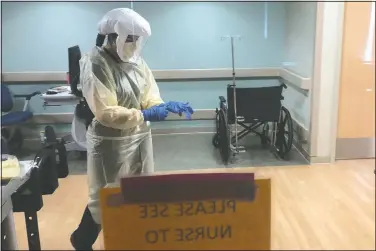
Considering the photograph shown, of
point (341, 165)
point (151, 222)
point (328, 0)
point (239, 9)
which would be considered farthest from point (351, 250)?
point (239, 9)

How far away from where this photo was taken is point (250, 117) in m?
2.99

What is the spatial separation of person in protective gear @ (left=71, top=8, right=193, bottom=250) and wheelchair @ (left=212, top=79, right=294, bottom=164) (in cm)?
129

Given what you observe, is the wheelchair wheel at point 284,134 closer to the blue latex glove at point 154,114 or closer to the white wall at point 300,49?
the white wall at point 300,49

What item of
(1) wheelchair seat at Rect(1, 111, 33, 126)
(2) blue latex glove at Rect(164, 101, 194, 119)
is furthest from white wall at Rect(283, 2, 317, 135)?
(1) wheelchair seat at Rect(1, 111, 33, 126)

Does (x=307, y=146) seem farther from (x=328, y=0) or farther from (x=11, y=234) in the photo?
(x=11, y=234)

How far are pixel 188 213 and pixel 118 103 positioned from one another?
39.9 inches

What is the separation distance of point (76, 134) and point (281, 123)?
1.51m

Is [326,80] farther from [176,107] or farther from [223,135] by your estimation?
[176,107]

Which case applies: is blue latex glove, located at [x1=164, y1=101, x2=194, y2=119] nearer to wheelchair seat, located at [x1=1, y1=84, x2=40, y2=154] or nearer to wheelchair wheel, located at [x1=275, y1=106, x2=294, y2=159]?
wheelchair wheel, located at [x1=275, y1=106, x2=294, y2=159]

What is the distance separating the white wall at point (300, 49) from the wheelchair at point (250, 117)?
12cm

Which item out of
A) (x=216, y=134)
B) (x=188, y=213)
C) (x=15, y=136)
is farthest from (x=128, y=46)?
(x=15, y=136)

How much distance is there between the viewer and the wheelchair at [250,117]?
2.96 meters

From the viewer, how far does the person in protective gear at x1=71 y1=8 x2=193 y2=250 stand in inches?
58.1

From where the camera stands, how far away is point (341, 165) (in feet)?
9.12
